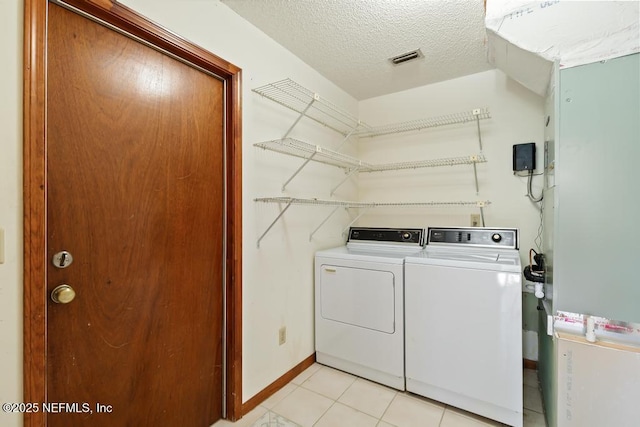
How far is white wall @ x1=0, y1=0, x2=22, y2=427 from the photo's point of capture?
903mm

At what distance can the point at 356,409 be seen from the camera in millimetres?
1792

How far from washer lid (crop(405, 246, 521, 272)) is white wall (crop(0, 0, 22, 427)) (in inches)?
73.3

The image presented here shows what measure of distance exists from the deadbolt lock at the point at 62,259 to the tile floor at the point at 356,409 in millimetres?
1235

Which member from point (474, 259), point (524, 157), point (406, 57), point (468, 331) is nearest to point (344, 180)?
point (406, 57)

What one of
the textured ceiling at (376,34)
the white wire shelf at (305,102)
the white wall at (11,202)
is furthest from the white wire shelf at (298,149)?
the white wall at (11,202)

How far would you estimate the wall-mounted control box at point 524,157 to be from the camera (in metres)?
2.17

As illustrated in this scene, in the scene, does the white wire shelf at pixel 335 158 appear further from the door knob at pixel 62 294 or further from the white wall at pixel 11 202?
the door knob at pixel 62 294

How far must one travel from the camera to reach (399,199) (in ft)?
9.11

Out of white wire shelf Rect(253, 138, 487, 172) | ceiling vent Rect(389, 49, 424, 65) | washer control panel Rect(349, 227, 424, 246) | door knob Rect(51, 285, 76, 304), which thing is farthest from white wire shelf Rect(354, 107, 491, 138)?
door knob Rect(51, 285, 76, 304)

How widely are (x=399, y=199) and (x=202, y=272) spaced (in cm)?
192

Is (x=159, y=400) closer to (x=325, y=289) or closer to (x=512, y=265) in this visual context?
(x=325, y=289)

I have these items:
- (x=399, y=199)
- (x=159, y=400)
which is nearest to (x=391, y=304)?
(x=399, y=199)

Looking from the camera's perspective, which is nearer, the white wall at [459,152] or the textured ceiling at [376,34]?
the textured ceiling at [376,34]

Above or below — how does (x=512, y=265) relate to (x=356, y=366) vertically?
above
